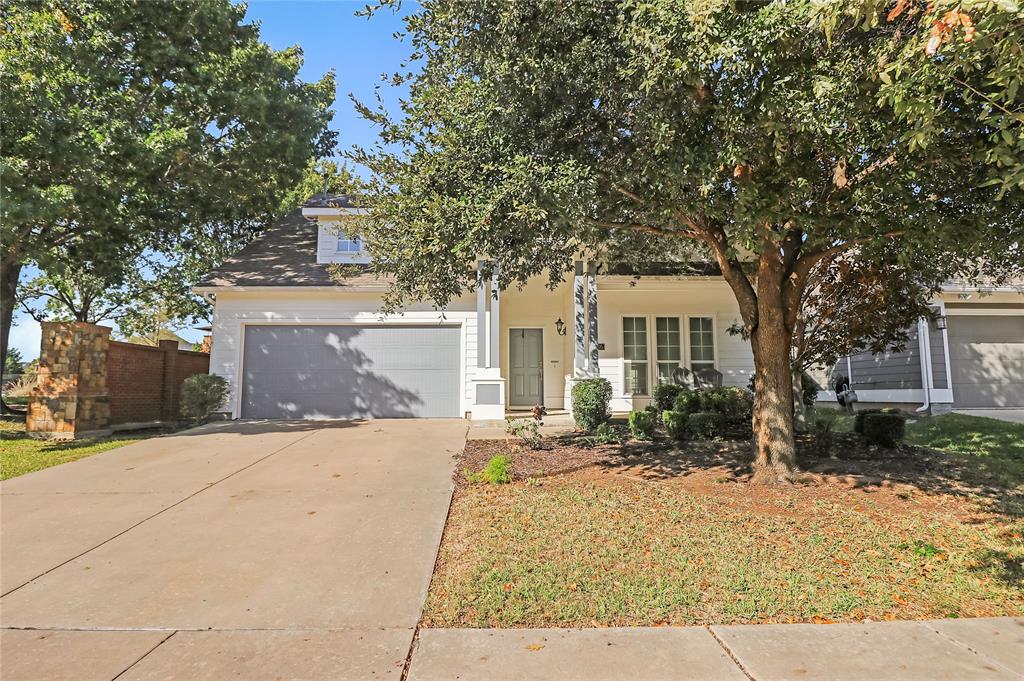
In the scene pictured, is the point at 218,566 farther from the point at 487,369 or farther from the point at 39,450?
the point at 487,369

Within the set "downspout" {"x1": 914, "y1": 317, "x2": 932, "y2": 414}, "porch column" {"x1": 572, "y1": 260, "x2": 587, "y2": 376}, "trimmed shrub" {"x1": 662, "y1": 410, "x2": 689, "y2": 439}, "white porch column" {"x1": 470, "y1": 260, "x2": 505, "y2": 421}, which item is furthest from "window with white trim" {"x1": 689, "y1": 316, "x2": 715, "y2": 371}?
"white porch column" {"x1": 470, "y1": 260, "x2": 505, "y2": 421}

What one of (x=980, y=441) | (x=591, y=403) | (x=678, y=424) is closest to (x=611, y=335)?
(x=591, y=403)

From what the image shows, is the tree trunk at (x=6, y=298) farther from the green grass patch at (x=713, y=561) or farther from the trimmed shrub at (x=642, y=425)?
the trimmed shrub at (x=642, y=425)

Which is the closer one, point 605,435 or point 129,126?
point 605,435

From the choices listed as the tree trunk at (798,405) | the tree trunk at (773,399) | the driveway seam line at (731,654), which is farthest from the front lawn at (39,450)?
the tree trunk at (798,405)

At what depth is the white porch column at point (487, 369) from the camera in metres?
11.9

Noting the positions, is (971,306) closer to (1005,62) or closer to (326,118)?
(1005,62)

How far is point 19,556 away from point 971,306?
18342 mm

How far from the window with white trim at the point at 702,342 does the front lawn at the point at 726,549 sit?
6607 mm

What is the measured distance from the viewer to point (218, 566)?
427 cm

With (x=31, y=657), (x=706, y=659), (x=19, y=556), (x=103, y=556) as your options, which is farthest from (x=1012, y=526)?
(x=19, y=556)

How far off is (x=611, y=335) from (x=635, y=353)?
0.75 metres

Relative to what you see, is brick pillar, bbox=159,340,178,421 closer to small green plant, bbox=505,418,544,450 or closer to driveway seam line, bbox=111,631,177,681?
small green plant, bbox=505,418,544,450

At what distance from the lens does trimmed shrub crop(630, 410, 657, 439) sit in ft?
31.4
